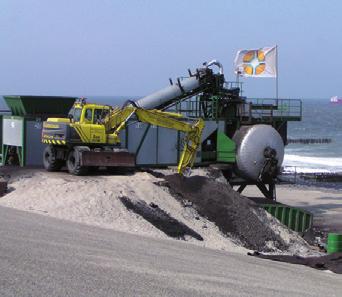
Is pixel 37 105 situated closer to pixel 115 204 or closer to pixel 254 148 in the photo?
pixel 254 148

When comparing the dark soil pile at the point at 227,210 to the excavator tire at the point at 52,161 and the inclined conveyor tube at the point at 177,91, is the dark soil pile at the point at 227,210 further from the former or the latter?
the inclined conveyor tube at the point at 177,91

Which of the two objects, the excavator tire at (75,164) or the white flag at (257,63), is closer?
the excavator tire at (75,164)

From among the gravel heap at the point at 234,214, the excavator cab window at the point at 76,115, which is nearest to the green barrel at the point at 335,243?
the gravel heap at the point at 234,214

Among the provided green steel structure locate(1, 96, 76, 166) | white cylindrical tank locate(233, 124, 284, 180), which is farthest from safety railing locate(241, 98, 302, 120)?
green steel structure locate(1, 96, 76, 166)

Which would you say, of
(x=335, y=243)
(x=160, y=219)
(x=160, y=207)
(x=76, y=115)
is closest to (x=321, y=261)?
(x=335, y=243)

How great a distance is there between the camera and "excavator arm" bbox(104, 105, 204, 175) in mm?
26047

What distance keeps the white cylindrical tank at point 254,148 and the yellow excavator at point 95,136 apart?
188 inches

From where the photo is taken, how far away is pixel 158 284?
988 cm

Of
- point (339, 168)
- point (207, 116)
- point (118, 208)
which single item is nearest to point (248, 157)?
point (207, 116)

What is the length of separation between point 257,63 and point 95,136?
15.9 m

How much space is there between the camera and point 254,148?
104ft

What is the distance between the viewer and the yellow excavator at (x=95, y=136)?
971 inches

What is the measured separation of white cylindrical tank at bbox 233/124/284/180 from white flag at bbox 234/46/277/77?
689 centimetres

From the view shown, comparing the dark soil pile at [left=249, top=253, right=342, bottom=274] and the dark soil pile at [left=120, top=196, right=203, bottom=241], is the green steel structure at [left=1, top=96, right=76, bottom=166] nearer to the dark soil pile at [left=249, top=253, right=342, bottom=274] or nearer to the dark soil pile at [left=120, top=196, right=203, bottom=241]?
the dark soil pile at [left=120, top=196, right=203, bottom=241]
